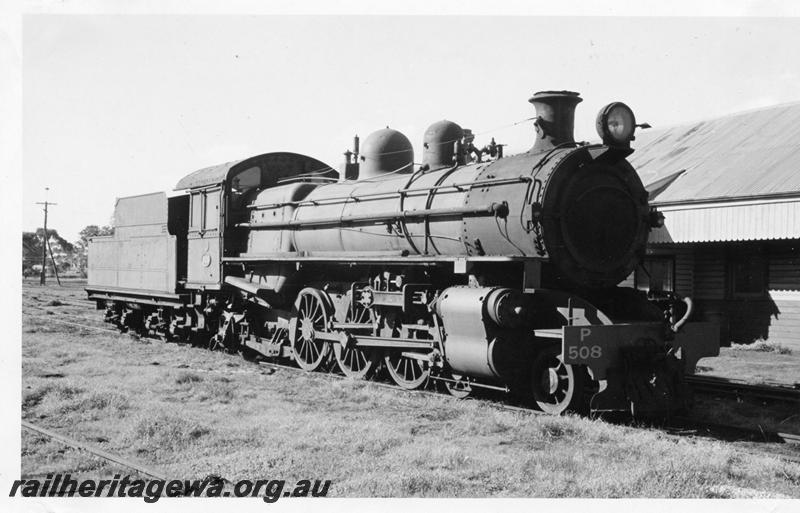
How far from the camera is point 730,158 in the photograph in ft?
62.2

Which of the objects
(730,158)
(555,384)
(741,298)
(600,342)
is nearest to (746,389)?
(555,384)

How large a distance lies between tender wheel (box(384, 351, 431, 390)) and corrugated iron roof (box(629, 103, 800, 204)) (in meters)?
9.44

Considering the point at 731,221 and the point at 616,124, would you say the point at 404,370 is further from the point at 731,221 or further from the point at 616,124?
the point at 731,221

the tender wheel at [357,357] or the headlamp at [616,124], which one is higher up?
the headlamp at [616,124]

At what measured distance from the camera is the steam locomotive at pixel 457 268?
8.95 m

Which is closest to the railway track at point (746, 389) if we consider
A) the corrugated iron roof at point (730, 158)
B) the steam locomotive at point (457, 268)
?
the steam locomotive at point (457, 268)

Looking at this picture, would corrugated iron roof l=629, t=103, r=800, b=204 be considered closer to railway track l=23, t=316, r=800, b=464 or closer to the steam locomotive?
railway track l=23, t=316, r=800, b=464

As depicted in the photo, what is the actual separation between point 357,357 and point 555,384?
3.88 metres

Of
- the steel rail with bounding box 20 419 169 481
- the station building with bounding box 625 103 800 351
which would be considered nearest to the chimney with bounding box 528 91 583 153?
the steel rail with bounding box 20 419 169 481

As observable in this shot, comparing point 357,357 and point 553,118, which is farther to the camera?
point 357,357

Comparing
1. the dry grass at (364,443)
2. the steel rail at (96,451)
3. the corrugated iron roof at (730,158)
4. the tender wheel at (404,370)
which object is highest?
the corrugated iron roof at (730,158)

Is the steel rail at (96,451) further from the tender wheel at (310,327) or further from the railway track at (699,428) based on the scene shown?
the tender wheel at (310,327)

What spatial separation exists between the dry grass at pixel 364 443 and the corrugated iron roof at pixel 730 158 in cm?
1058

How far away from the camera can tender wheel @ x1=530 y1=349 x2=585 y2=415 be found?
344 inches
